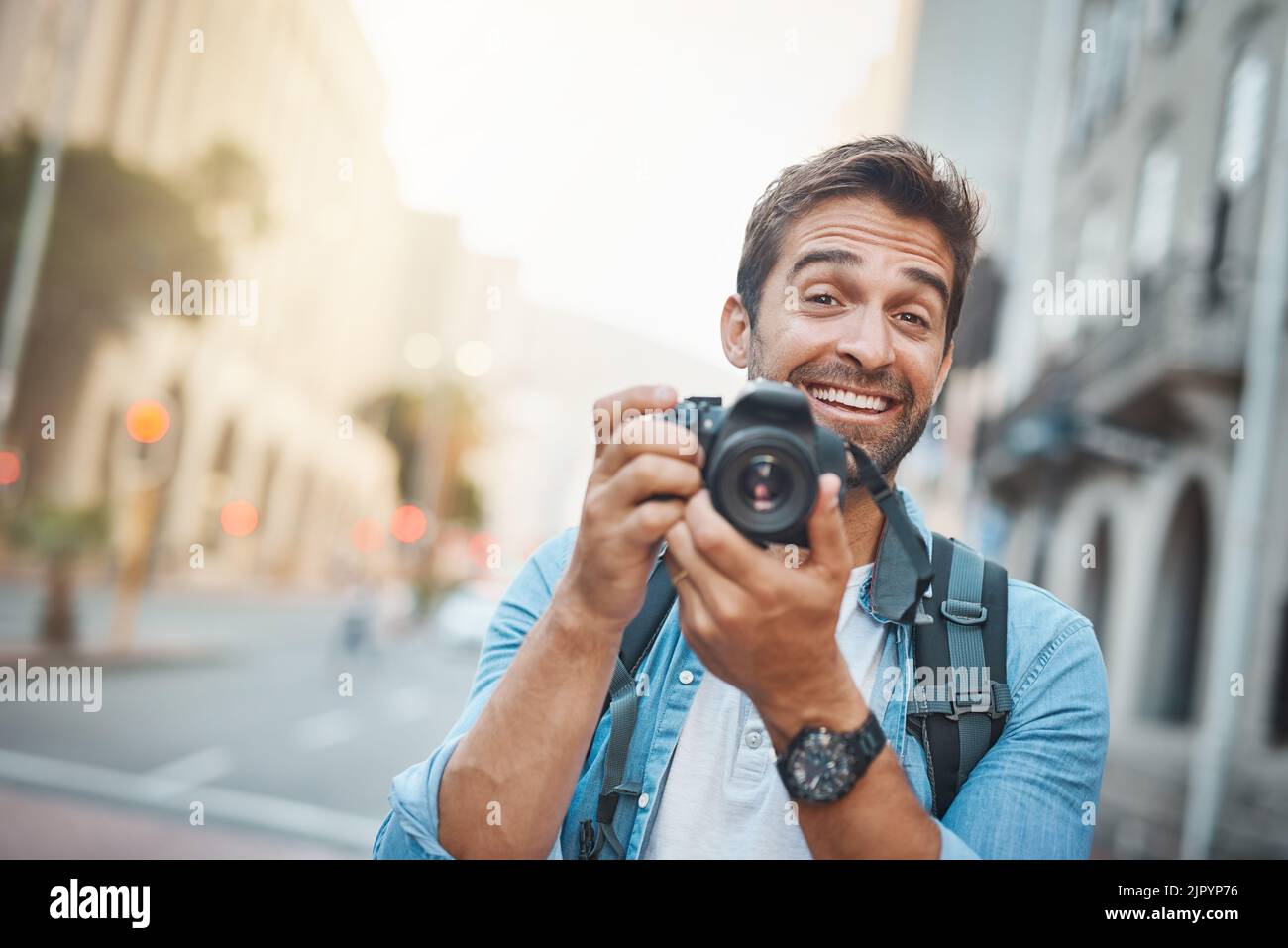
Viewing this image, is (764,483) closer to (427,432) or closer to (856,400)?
(856,400)

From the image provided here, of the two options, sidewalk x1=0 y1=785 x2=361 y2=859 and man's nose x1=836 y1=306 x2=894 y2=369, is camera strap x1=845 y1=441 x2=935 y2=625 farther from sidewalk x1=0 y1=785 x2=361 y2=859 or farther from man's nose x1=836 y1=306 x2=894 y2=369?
sidewalk x1=0 y1=785 x2=361 y2=859

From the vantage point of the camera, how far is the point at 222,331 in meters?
28.3

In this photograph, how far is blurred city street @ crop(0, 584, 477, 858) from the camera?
21.9 ft

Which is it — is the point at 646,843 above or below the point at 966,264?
below

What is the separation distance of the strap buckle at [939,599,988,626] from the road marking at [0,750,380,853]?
5983 millimetres

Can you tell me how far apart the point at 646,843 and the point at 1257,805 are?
793 cm

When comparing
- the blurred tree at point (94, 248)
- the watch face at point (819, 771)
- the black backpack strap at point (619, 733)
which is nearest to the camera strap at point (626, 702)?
the black backpack strap at point (619, 733)

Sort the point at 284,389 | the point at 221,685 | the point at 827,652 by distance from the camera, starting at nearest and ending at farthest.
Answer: the point at 827,652 → the point at 221,685 → the point at 284,389

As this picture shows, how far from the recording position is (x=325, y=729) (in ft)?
38.0

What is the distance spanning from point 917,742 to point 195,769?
852 centimetres

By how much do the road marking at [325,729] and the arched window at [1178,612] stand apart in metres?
8.65

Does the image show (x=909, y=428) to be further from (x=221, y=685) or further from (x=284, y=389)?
(x=284, y=389)

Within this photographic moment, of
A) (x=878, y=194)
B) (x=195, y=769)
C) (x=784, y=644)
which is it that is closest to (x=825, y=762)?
(x=784, y=644)
